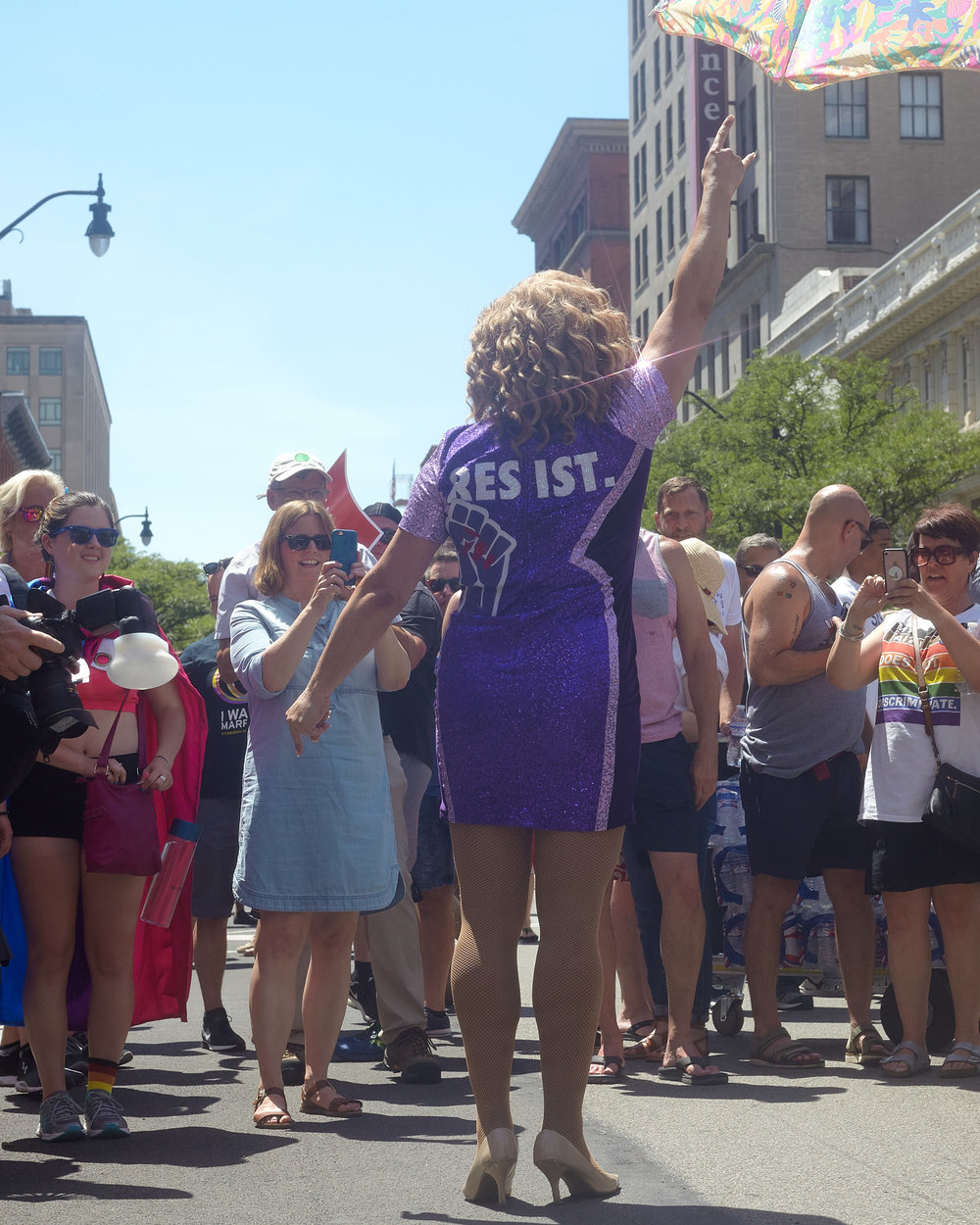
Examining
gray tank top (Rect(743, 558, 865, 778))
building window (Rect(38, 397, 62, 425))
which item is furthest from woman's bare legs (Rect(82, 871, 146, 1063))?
building window (Rect(38, 397, 62, 425))

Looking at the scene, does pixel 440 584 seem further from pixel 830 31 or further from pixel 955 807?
pixel 830 31

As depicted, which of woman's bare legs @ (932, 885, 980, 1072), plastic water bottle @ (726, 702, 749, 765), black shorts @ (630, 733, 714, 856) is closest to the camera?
woman's bare legs @ (932, 885, 980, 1072)

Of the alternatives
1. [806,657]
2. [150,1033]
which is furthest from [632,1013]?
[150,1033]

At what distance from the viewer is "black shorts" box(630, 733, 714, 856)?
623cm

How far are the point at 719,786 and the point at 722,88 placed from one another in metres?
61.0

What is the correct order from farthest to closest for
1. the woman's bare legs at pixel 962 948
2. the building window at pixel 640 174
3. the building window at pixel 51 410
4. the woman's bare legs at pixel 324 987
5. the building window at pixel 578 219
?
the building window at pixel 51 410, the building window at pixel 578 219, the building window at pixel 640 174, the woman's bare legs at pixel 962 948, the woman's bare legs at pixel 324 987

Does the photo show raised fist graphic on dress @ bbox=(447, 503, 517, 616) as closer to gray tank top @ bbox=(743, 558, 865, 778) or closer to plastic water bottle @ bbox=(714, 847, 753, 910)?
gray tank top @ bbox=(743, 558, 865, 778)

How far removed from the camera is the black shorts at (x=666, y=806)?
6.23 metres

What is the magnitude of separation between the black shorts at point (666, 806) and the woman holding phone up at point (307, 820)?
1.09 meters

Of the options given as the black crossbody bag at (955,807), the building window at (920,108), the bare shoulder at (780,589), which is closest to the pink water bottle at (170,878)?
the bare shoulder at (780,589)

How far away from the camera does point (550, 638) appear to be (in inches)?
157

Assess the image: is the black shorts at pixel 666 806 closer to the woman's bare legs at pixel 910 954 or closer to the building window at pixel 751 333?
the woman's bare legs at pixel 910 954

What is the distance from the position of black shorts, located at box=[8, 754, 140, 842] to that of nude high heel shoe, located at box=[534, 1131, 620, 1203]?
197 centimetres

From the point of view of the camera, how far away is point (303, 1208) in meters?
4.11
